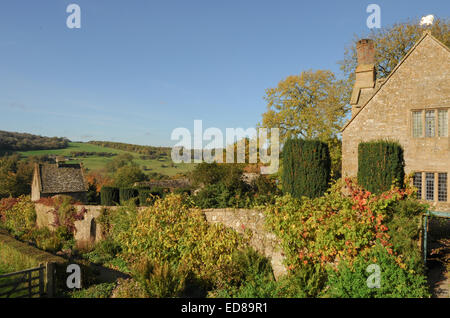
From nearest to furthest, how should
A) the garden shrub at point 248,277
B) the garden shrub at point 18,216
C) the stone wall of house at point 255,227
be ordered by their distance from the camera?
the garden shrub at point 248,277
the stone wall of house at point 255,227
the garden shrub at point 18,216

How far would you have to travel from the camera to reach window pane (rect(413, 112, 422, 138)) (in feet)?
50.9

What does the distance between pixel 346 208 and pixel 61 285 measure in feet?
37.1

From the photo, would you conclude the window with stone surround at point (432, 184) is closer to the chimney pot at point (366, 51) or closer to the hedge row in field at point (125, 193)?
the chimney pot at point (366, 51)

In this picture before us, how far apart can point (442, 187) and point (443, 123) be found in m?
3.43

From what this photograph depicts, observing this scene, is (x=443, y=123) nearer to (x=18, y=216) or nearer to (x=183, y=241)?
(x=183, y=241)

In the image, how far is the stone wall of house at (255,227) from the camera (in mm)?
10734

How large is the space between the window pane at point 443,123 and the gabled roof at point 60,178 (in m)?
34.9

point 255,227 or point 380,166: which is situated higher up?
point 380,166

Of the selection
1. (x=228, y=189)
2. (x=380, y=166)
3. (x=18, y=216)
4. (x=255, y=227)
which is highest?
(x=380, y=166)

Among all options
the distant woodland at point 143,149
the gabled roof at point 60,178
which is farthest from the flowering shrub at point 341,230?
the distant woodland at point 143,149

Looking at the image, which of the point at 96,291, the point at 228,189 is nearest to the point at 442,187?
the point at 228,189

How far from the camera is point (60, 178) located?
33.5m
